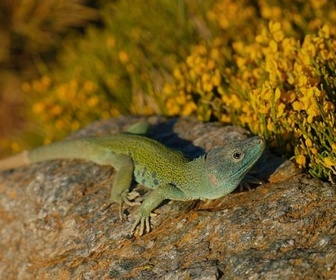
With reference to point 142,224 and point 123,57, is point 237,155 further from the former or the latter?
point 123,57

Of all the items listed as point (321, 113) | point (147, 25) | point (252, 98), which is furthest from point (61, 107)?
point (321, 113)

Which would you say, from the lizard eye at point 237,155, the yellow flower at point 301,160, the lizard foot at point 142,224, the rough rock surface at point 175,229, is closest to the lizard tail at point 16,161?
the rough rock surface at point 175,229

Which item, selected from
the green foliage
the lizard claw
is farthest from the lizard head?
the green foliage

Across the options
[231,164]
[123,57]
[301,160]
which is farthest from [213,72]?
[231,164]

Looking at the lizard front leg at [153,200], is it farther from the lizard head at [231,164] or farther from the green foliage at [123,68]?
the green foliage at [123,68]

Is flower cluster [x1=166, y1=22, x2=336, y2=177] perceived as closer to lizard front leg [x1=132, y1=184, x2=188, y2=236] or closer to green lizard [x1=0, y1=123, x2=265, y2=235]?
green lizard [x1=0, y1=123, x2=265, y2=235]
